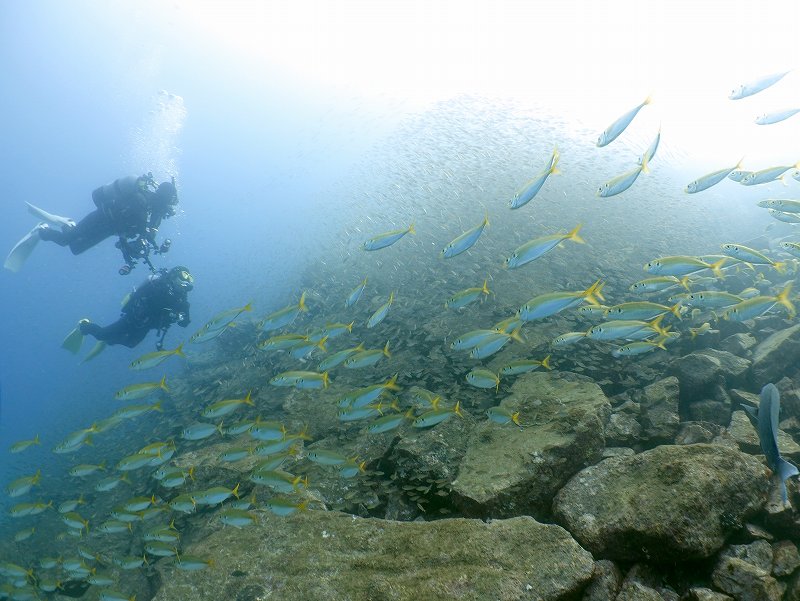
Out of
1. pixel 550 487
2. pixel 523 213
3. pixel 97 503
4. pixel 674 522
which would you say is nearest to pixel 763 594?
pixel 674 522

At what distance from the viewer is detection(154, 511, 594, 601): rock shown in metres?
2.82

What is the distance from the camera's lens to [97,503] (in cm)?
841

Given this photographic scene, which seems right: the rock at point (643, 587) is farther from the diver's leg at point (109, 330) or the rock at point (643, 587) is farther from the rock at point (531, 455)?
the diver's leg at point (109, 330)

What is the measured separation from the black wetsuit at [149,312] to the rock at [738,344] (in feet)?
38.9

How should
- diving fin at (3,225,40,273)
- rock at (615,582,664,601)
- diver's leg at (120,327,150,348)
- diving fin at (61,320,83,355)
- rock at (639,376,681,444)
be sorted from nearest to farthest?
rock at (615,582,664,601) < rock at (639,376,681,444) < diver's leg at (120,327,150,348) < diving fin at (61,320,83,355) < diving fin at (3,225,40,273)

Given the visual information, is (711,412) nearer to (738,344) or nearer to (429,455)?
(738,344)

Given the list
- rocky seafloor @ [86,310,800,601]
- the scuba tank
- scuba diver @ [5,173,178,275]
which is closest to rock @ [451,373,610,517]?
rocky seafloor @ [86,310,800,601]

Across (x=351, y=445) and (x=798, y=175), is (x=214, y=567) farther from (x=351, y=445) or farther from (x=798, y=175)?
(x=798, y=175)

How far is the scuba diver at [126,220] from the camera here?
10617mm

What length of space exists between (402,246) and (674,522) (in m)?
12.9

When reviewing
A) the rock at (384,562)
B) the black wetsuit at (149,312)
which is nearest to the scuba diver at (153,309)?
the black wetsuit at (149,312)

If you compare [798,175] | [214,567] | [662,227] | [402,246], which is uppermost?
[402,246]

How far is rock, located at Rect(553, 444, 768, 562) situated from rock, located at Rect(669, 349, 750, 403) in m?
2.03

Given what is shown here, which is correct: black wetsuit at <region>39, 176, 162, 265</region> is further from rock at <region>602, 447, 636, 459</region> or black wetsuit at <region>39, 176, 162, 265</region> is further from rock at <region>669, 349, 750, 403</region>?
rock at <region>669, 349, 750, 403</region>
